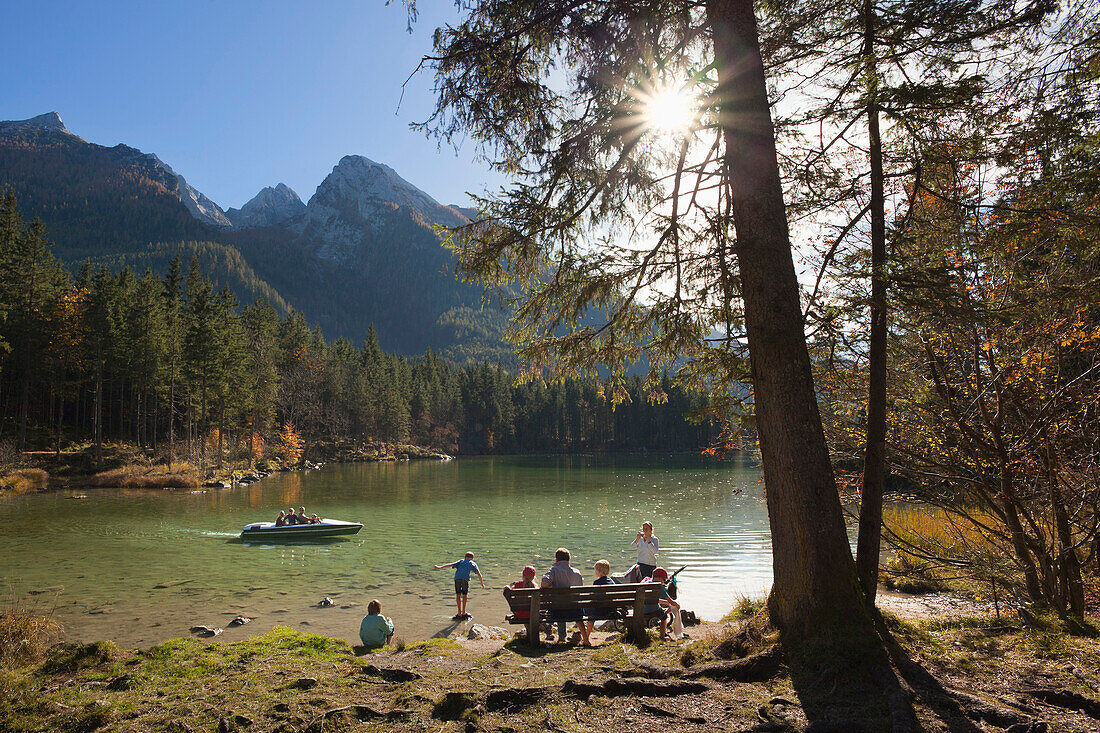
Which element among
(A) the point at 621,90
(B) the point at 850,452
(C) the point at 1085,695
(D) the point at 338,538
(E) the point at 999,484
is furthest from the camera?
(D) the point at 338,538

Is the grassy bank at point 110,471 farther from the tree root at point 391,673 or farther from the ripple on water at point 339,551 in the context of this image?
the tree root at point 391,673

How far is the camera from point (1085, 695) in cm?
412

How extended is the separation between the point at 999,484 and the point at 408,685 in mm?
8137

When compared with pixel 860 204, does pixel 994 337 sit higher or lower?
lower

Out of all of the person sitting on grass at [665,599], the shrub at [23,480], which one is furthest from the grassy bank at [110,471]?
the person sitting on grass at [665,599]

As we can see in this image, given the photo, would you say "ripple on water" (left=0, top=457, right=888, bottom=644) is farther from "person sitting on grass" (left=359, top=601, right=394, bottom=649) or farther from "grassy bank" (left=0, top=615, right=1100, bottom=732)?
"grassy bank" (left=0, top=615, right=1100, bottom=732)

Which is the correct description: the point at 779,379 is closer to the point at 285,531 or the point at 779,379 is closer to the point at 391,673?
the point at 391,673

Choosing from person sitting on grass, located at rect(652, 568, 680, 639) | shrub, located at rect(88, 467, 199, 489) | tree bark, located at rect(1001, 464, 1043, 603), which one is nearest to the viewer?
tree bark, located at rect(1001, 464, 1043, 603)

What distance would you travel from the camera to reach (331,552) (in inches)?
773

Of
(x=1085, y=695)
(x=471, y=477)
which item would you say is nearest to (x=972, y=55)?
(x=1085, y=695)

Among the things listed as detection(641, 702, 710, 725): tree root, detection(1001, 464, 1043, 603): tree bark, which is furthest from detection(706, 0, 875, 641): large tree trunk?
detection(1001, 464, 1043, 603): tree bark

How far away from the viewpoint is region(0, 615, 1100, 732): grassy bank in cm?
411

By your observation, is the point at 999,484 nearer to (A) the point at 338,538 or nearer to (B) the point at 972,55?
(B) the point at 972,55

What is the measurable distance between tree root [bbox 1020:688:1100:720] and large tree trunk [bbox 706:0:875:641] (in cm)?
114
